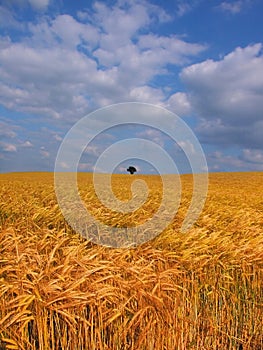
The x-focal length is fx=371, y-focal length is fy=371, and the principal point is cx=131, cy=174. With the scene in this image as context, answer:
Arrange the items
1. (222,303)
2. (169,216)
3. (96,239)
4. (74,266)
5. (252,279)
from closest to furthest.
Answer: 1. (74,266)
2. (222,303)
3. (252,279)
4. (96,239)
5. (169,216)

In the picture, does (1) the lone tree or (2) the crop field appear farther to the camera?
(1) the lone tree

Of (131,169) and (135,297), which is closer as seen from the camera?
(135,297)

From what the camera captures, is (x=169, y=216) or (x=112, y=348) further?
(x=169, y=216)

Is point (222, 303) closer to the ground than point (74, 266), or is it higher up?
closer to the ground

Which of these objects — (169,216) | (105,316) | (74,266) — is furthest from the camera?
(169,216)

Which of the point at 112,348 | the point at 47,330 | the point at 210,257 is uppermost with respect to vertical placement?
the point at 210,257

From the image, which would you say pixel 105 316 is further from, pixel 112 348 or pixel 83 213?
pixel 83 213

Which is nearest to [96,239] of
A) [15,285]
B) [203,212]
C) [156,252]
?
[156,252]

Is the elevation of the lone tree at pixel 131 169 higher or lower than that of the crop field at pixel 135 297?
higher

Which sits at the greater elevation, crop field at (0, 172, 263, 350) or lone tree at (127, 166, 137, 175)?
lone tree at (127, 166, 137, 175)

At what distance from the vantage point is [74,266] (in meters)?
3.90

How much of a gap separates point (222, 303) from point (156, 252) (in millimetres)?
1102

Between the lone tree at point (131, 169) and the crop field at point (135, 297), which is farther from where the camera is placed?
the lone tree at point (131, 169)

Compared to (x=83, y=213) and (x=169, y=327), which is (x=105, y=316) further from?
(x=83, y=213)
